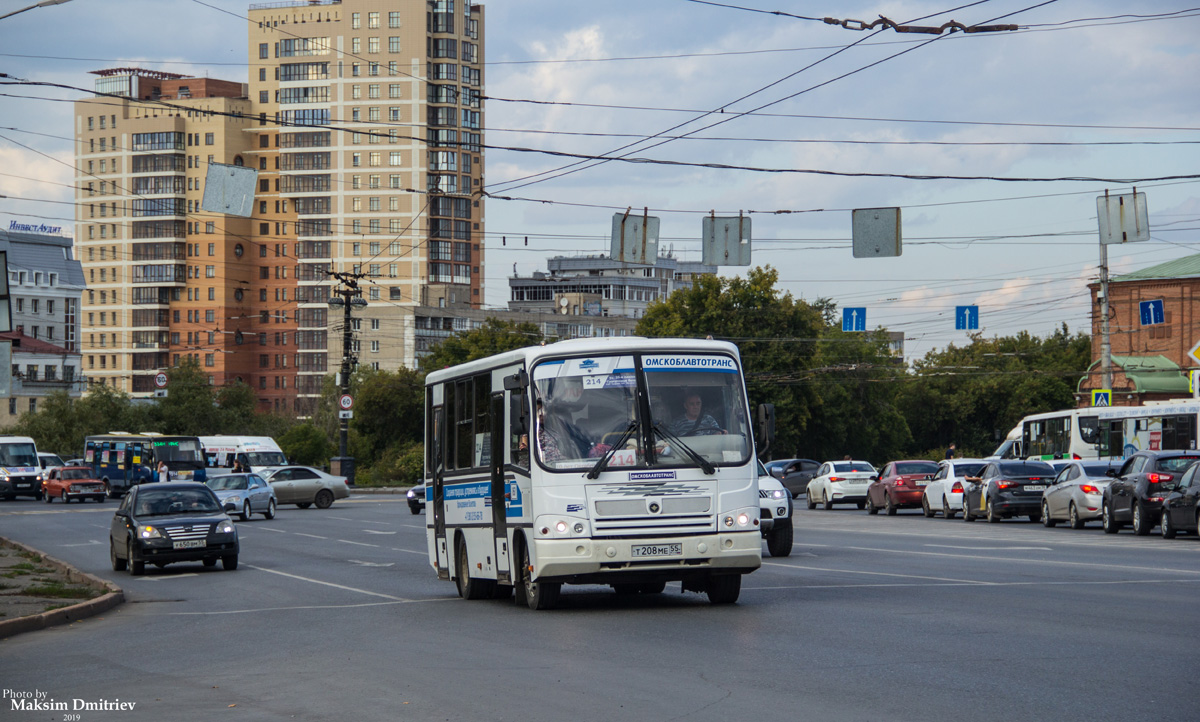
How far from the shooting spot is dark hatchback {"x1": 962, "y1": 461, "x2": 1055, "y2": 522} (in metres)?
36.5

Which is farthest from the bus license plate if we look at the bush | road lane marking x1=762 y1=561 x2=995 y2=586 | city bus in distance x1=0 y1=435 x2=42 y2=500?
the bush

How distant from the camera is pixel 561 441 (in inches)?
588

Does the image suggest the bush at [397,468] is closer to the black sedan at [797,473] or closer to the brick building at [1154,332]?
the black sedan at [797,473]

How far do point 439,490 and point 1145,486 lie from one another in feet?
52.1

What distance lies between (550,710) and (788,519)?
51.9 feet

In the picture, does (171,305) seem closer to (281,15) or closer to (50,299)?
(50,299)

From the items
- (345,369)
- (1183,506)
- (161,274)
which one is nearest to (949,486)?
(1183,506)

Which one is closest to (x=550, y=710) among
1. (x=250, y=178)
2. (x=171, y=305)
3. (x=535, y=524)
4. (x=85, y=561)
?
(x=535, y=524)

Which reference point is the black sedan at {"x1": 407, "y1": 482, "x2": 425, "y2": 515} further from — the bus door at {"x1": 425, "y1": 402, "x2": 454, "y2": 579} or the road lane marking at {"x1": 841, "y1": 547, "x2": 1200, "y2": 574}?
the bus door at {"x1": 425, "y1": 402, "x2": 454, "y2": 579}

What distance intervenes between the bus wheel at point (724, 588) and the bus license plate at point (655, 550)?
0.95 meters

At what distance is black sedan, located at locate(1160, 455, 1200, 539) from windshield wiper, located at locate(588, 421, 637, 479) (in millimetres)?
15558

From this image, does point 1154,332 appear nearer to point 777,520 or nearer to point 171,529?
point 777,520

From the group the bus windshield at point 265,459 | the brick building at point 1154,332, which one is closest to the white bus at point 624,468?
the bus windshield at point 265,459

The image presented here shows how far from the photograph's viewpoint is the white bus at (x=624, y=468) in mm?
14703
